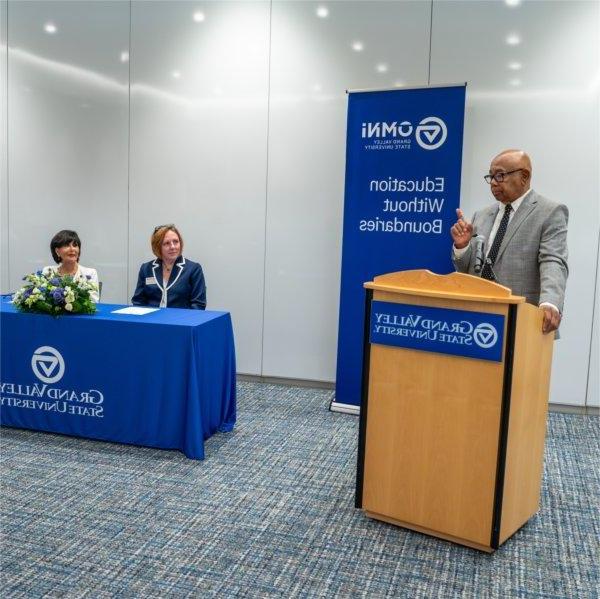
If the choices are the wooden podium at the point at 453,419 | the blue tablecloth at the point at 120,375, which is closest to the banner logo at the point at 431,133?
the blue tablecloth at the point at 120,375

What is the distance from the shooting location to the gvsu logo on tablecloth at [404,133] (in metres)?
4.45

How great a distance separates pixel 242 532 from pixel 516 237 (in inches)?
76.9

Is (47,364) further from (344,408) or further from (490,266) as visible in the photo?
(490,266)

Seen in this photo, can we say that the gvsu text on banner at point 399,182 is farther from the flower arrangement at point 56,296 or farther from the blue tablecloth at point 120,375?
the flower arrangement at point 56,296

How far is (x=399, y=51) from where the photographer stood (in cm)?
503

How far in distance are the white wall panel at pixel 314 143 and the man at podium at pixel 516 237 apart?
2115 mm

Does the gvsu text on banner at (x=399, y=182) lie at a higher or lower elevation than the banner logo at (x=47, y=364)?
higher

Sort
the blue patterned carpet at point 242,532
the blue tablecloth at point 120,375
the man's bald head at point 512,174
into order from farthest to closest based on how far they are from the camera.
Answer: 1. the blue tablecloth at point 120,375
2. the man's bald head at point 512,174
3. the blue patterned carpet at point 242,532

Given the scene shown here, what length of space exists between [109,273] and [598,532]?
460 centimetres

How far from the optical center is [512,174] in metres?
3.19

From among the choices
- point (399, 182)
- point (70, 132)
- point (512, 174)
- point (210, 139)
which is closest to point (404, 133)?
point (399, 182)

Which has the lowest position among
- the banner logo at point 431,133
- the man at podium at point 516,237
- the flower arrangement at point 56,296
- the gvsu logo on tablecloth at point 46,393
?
the gvsu logo on tablecloth at point 46,393

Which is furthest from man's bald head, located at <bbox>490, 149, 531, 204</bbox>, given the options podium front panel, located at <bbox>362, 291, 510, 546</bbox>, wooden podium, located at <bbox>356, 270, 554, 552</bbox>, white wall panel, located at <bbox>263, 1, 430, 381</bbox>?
white wall panel, located at <bbox>263, 1, 430, 381</bbox>

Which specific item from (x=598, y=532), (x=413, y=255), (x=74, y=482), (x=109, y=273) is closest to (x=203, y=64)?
(x=109, y=273)
